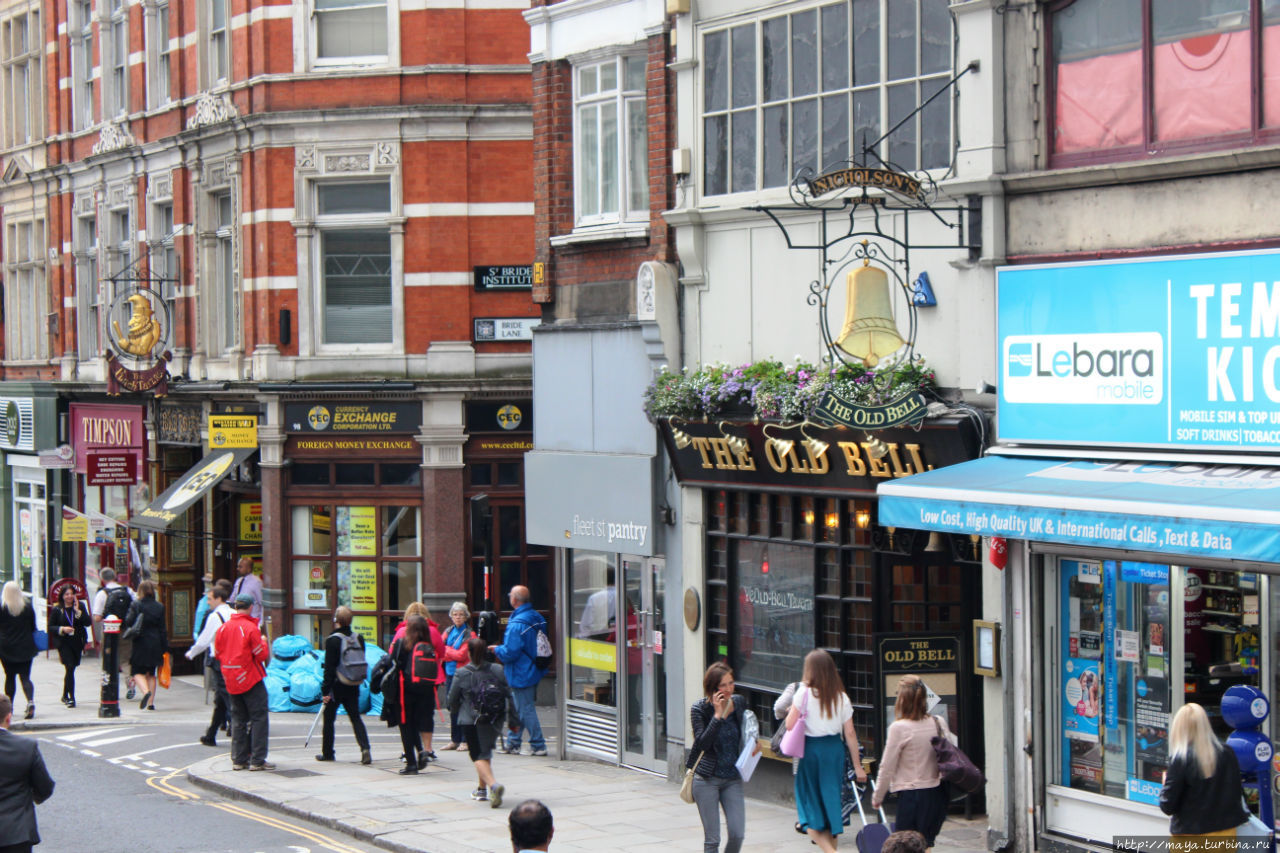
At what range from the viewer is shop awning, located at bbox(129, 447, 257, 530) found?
80.5 ft

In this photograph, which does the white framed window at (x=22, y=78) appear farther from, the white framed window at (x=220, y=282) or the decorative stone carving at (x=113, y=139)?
the white framed window at (x=220, y=282)

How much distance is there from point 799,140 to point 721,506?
3.48 metres

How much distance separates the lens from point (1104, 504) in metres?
10.2

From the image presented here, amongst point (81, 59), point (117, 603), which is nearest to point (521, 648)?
point (117, 603)

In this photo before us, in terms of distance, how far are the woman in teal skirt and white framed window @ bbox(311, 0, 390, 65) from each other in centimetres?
1534

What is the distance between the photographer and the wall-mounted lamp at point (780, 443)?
13.9 meters

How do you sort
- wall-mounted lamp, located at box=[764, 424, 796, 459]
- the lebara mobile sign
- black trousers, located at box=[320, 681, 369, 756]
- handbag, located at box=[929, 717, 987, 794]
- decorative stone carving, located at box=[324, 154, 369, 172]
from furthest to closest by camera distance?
decorative stone carving, located at box=[324, 154, 369, 172] < black trousers, located at box=[320, 681, 369, 756] < wall-mounted lamp, located at box=[764, 424, 796, 459] < handbag, located at box=[929, 717, 987, 794] < the lebara mobile sign

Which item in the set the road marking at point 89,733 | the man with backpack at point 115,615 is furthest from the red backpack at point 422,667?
the man with backpack at point 115,615

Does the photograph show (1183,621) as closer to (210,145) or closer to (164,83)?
(210,145)

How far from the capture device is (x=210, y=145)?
84.1ft

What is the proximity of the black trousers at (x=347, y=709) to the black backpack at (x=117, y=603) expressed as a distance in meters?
Result: 6.10

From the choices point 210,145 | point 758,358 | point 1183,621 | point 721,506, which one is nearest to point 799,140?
point 758,358

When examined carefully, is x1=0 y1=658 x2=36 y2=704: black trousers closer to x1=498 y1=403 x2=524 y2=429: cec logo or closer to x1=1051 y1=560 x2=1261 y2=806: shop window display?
x1=498 y1=403 x2=524 y2=429: cec logo

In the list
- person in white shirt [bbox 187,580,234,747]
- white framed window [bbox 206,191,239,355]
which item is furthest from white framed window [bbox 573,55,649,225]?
white framed window [bbox 206,191,239,355]
